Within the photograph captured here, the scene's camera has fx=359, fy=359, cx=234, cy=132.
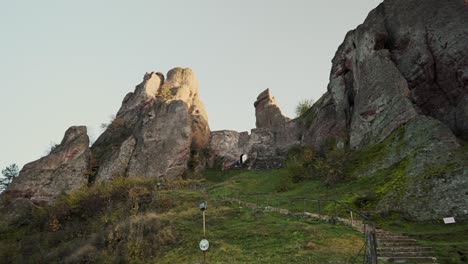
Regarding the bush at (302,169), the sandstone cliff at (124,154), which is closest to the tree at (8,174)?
the sandstone cliff at (124,154)

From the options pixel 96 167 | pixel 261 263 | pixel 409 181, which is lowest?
pixel 261 263

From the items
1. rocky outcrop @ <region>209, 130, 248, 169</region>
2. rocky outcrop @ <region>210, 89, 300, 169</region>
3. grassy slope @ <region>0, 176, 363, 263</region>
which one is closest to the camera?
grassy slope @ <region>0, 176, 363, 263</region>

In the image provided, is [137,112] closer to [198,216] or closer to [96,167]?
[96,167]

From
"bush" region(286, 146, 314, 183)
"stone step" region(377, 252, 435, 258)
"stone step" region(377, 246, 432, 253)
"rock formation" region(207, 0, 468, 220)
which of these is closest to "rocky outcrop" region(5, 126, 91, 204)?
"bush" region(286, 146, 314, 183)

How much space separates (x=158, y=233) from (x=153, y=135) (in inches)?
1070

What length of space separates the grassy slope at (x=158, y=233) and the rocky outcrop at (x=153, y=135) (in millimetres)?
7943

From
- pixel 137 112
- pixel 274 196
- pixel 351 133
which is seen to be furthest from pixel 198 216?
pixel 137 112

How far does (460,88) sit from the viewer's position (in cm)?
2705

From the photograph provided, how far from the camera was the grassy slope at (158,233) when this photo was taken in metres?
17.1

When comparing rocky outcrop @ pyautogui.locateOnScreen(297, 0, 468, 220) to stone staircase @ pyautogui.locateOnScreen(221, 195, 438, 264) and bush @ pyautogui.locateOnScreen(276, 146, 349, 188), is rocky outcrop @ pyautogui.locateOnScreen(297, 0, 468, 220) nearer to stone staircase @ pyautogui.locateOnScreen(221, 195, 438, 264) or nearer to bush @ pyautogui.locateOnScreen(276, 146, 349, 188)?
bush @ pyautogui.locateOnScreen(276, 146, 349, 188)

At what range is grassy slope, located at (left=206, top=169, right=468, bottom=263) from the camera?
1475 centimetres

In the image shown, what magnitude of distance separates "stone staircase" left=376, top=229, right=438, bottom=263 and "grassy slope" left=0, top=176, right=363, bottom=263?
1076 millimetres

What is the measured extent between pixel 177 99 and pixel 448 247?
4389 centimetres

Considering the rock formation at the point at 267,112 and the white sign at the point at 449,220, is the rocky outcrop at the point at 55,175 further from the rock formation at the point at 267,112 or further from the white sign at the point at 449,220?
the white sign at the point at 449,220
